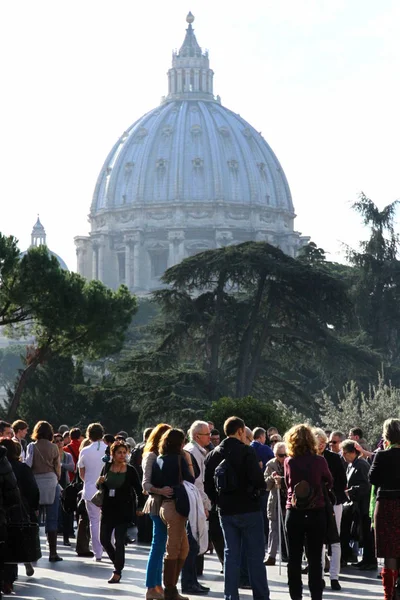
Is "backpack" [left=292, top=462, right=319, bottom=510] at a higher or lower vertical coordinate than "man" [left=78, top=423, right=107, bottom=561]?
lower

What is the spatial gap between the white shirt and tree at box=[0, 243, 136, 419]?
18060 millimetres

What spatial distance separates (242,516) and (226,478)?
0.25 m

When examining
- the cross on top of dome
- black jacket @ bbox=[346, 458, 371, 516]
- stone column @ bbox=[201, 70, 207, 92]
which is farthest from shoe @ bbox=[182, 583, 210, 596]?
stone column @ bbox=[201, 70, 207, 92]

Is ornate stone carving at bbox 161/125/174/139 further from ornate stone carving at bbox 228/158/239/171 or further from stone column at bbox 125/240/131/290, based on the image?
stone column at bbox 125/240/131/290

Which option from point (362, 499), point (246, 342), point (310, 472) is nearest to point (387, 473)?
point (310, 472)

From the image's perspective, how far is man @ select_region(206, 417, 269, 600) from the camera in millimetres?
9094

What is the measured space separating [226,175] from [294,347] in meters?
89.4

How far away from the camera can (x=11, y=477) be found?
8.74 meters

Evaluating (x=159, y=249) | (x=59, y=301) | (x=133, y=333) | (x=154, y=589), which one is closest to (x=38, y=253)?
(x=59, y=301)

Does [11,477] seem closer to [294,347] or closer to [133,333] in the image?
[294,347]

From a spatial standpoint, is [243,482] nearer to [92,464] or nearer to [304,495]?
[304,495]

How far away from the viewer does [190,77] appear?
13375cm

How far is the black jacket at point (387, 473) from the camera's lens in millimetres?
9219

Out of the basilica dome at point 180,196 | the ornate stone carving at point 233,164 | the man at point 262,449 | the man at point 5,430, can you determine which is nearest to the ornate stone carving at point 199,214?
the basilica dome at point 180,196
